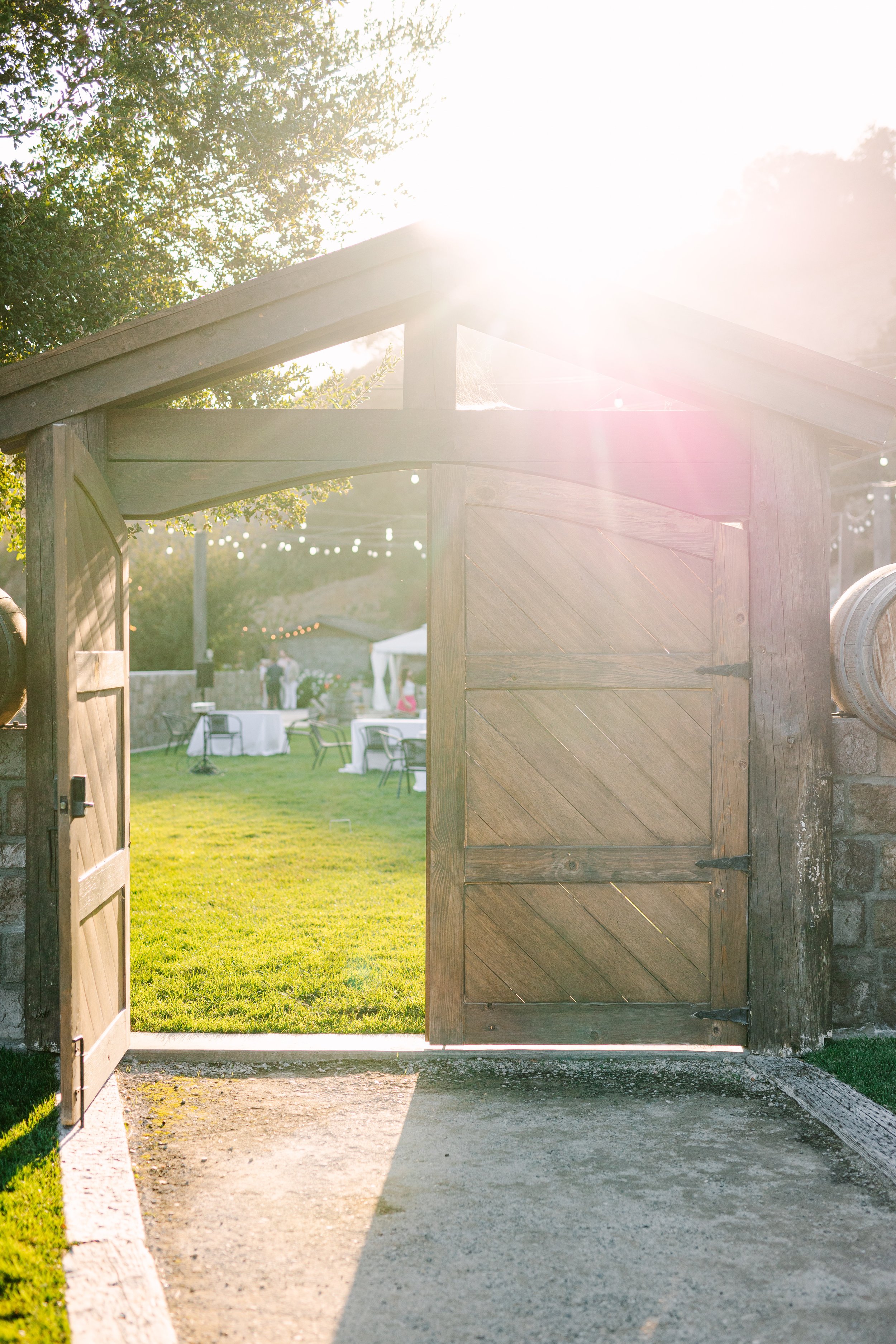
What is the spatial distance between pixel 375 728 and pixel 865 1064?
10.2m

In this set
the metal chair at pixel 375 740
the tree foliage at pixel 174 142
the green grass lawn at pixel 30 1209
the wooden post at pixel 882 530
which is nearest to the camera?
the green grass lawn at pixel 30 1209

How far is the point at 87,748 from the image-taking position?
3.79 m

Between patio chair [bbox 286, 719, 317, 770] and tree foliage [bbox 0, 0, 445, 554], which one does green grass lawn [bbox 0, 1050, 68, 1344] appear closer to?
tree foliage [bbox 0, 0, 445, 554]

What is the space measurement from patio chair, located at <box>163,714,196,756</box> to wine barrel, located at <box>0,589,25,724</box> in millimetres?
13446

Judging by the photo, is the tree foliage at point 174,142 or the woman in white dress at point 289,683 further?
the woman in white dress at point 289,683

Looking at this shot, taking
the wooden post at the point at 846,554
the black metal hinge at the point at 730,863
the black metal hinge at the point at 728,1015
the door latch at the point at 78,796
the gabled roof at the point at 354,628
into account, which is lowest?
the black metal hinge at the point at 728,1015

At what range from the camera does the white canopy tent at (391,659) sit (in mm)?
21281

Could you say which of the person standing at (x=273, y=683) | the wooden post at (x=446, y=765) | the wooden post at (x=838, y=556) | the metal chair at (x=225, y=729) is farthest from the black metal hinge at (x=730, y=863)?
the person standing at (x=273, y=683)

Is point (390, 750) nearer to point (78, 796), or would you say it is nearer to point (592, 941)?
point (592, 941)

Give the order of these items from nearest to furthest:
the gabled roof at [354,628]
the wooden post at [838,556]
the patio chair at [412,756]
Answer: the patio chair at [412,756], the wooden post at [838,556], the gabled roof at [354,628]

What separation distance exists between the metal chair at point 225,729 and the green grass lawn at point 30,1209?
454 inches

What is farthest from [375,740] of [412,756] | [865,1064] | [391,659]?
[391,659]

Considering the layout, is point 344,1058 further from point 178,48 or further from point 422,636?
point 422,636

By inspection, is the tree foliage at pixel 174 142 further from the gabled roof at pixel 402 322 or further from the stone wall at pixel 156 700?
the stone wall at pixel 156 700
